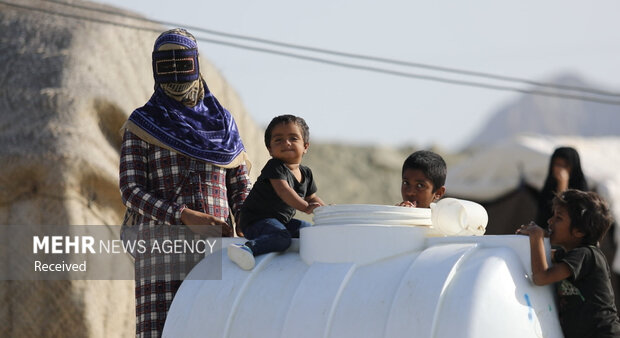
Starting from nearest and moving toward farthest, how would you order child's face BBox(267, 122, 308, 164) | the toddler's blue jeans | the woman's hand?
the toddler's blue jeans < the woman's hand < child's face BBox(267, 122, 308, 164)

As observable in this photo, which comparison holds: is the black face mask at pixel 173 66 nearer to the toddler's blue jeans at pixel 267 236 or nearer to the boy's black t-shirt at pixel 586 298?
the toddler's blue jeans at pixel 267 236

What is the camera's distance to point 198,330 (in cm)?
375

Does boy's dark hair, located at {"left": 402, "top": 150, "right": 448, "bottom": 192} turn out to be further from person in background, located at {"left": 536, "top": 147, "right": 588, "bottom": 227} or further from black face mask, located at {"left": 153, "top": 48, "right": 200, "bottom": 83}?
person in background, located at {"left": 536, "top": 147, "right": 588, "bottom": 227}

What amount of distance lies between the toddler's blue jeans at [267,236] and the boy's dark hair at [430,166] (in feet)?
1.83

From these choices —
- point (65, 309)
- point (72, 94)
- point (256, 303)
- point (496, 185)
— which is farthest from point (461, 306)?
point (496, 185)

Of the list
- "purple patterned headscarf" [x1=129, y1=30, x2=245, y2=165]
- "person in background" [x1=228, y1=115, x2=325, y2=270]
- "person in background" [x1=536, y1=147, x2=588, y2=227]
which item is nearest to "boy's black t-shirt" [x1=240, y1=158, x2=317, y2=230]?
"person in background" [x1=228, y1=115, x2=325, y2=270]

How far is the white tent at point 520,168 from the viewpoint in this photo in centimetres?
1009

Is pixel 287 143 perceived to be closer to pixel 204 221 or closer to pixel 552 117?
pixel 204 221

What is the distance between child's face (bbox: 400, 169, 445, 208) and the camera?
13.1 feet

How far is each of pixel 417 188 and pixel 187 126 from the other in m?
0.99

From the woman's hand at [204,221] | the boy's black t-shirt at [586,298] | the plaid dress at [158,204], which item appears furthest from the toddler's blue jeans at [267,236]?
the boy's black t-shirt at [586,298]

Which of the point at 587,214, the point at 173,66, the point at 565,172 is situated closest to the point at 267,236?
the point at 173,66

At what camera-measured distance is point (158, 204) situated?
4023 mm

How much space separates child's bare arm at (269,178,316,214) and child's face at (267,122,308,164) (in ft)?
0.45
